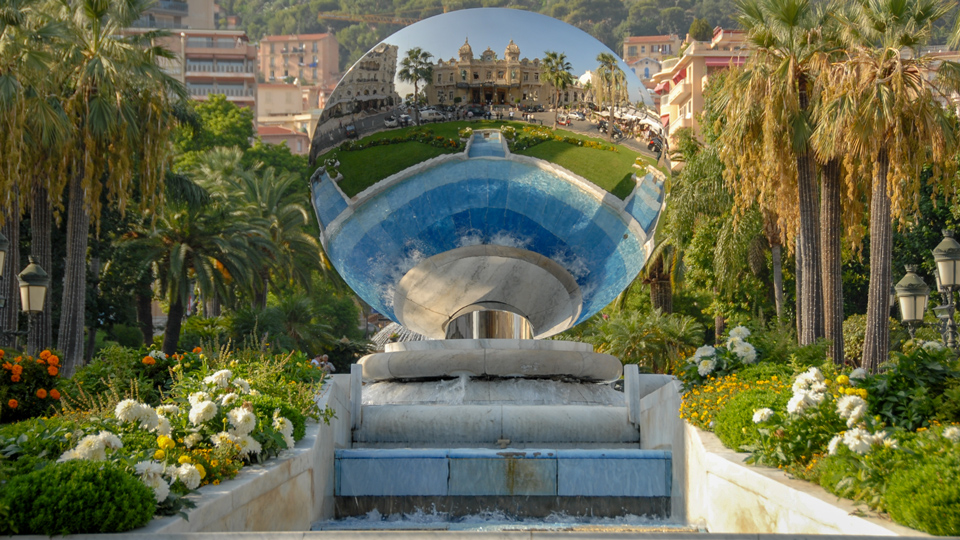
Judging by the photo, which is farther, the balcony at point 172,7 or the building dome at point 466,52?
the balcony at point 172,7

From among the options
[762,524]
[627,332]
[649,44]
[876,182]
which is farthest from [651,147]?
[649,44]

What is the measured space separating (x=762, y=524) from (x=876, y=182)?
13218mm

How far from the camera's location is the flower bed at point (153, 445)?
600cm

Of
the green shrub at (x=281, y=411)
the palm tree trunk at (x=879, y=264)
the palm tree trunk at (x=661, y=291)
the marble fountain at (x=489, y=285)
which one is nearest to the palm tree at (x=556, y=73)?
the marble fountain at (x=489, y=285)

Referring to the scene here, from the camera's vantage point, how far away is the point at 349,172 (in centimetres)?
1515

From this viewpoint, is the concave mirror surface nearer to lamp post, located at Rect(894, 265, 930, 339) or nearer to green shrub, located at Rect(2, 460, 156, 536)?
lamp post, located at Rect(894, 265, 930, 339)

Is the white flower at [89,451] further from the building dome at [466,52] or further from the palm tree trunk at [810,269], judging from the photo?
the palm tree trunk at [810,269]

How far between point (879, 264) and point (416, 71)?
993 centimetres

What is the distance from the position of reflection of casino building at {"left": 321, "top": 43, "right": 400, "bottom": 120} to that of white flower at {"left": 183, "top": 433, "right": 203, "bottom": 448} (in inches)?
302

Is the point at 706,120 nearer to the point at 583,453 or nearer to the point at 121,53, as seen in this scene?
the point at 121,53

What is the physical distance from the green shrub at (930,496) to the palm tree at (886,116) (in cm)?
1297

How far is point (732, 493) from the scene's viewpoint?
27.1 ft

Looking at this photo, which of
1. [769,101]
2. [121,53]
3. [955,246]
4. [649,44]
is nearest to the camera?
[955,246]

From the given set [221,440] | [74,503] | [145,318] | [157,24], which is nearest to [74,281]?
[145,318]
